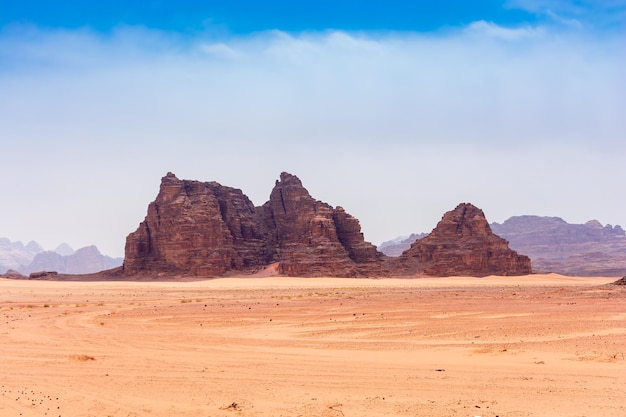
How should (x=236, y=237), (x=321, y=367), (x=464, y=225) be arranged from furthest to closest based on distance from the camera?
(x=464, y=225)
(x=236, y=237)
(x=321, y=367)

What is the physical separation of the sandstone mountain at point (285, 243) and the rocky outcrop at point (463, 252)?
0.52ft

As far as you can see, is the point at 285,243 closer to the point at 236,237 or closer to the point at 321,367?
the point at 236,237

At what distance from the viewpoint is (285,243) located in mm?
97250

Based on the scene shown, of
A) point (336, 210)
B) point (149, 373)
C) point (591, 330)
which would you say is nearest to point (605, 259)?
point (336, 210)

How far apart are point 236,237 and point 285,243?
30.1 ft

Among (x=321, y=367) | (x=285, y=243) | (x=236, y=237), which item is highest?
(x=236, y=237)

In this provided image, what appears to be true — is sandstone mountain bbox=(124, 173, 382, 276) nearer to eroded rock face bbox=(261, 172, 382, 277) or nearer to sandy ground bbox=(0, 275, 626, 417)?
eroded rock face bbox=(261, 172, 382, 277)

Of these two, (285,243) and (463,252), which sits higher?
(285,243)

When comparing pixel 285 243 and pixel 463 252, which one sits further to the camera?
pixel 285 243

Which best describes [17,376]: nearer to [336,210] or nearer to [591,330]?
[591,330]

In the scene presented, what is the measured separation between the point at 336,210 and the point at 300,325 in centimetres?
7709

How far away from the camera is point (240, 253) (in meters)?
89.6

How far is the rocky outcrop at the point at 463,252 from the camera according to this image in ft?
288

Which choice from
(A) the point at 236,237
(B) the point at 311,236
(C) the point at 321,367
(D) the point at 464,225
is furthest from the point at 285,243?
(C) the point at 321,367
